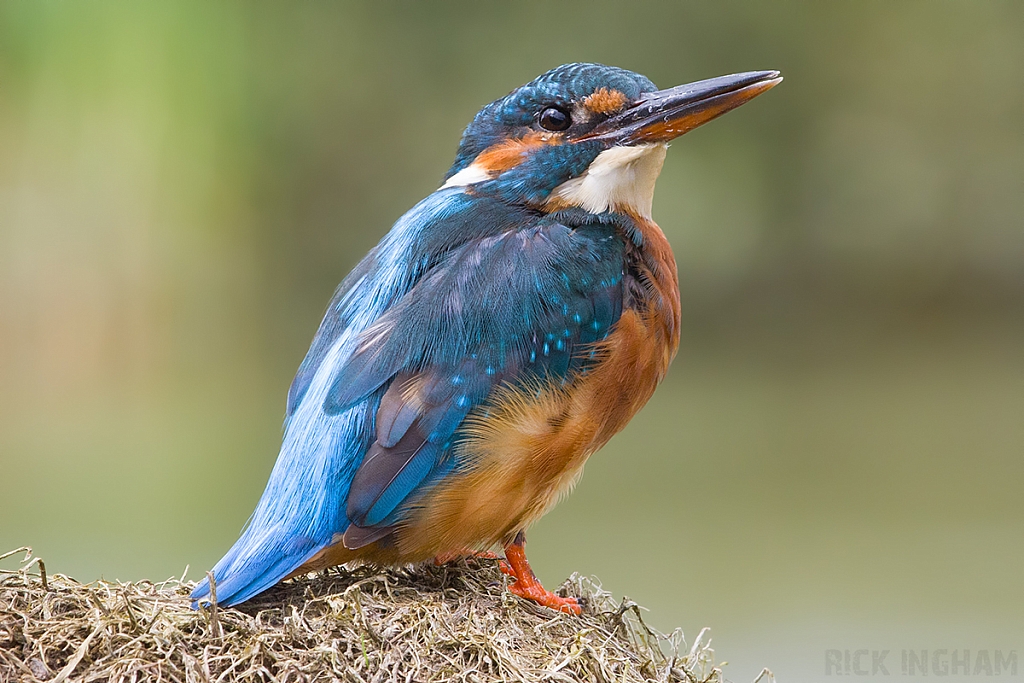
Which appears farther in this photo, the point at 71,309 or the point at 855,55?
the point at 855,55

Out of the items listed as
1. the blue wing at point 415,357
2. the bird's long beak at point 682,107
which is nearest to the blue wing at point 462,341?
the blue wing at point 415,357

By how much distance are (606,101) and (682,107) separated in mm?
141

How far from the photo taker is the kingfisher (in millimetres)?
1625

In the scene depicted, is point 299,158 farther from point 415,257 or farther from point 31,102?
point 415,257

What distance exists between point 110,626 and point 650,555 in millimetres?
2835

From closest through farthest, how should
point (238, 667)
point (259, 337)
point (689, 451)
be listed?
1. point (238, 667)
2. point (689, 451)
3. point (259, 337)

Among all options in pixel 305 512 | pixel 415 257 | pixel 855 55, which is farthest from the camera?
pixel 855 55

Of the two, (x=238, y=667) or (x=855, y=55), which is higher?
(x=855, y=55)

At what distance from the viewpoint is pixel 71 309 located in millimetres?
6910

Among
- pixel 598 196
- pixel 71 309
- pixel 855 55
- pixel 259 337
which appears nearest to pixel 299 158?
pixel 259 337

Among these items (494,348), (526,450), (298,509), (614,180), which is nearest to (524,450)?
(526,450)

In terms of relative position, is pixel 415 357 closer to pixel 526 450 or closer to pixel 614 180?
pixel 526 450

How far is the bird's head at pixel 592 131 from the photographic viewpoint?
6.02ft

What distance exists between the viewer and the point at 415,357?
1.68 meters
